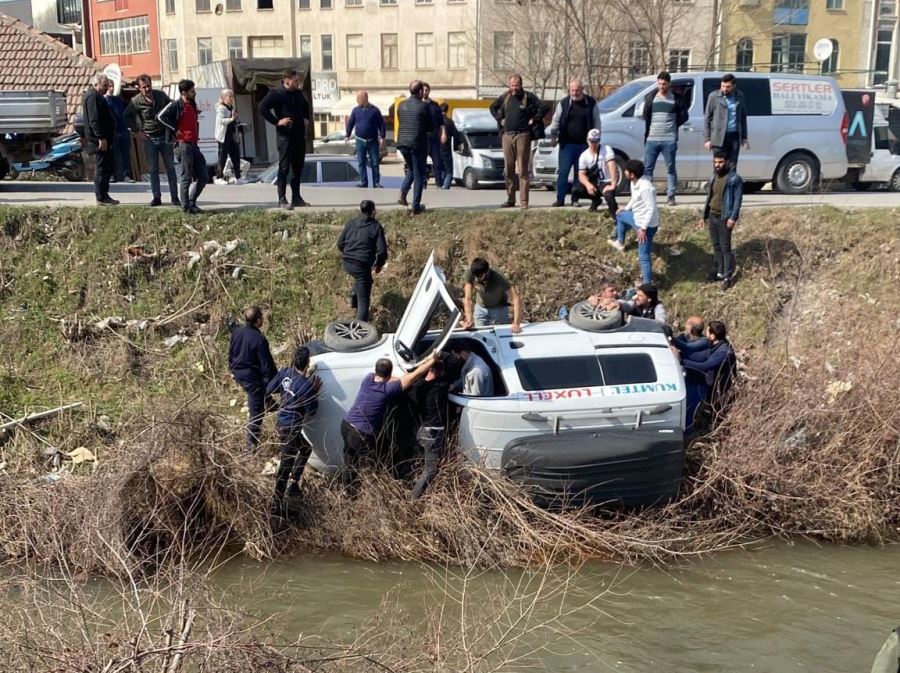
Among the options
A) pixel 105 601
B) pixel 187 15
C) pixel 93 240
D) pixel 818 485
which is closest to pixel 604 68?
pixel 187 15

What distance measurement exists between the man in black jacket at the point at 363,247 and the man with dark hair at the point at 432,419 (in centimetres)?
313

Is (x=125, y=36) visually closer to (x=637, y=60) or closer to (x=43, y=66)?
(x=43, y=66)

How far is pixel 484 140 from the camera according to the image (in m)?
22.1

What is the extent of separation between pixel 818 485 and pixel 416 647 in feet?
16.3

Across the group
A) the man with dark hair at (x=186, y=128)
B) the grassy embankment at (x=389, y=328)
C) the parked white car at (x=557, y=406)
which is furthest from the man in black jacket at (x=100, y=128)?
the parked white car at (x=557, y=406)

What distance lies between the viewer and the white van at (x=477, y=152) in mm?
20984

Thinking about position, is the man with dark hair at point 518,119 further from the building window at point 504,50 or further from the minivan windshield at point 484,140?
the building window at point 504,50

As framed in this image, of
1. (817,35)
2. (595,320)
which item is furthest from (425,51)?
(595,320)

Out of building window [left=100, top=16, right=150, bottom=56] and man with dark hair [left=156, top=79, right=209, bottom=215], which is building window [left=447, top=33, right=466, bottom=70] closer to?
building window [left=100, top=16, right=150, bottom=56]

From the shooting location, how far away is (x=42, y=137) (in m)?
17.4

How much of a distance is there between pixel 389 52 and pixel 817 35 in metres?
21.4

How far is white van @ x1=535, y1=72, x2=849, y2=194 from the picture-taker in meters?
15.5

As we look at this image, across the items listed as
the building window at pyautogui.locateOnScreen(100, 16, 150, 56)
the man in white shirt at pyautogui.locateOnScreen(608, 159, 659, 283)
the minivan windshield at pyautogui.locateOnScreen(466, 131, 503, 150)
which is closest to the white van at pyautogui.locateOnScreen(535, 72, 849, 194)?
the man in white shirt at pyautogui.locateOnScreen(608, 159, 659, 283)

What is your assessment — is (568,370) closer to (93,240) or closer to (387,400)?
(387,400)
